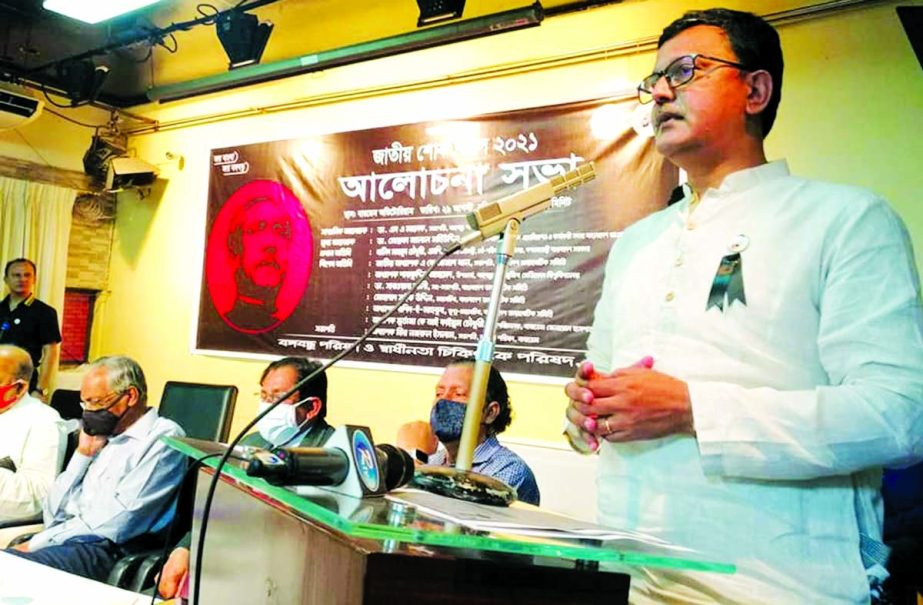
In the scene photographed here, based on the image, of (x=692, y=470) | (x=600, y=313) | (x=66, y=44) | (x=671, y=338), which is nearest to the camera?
(x=692, y=470)

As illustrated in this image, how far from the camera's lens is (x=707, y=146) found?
1.14 m

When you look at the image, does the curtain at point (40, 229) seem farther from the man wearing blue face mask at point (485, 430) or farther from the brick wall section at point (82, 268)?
the man wearing blue face mask at point (485, 430)

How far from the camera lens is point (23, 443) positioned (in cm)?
307

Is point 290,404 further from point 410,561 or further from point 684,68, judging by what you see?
point 410,561

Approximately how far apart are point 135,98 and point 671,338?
6.56 metres

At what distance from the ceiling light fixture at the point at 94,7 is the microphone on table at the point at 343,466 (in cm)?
439

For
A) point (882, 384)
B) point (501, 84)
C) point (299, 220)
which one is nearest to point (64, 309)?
point (299, 220)

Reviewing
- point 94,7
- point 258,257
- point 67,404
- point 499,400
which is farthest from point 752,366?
point 67,404

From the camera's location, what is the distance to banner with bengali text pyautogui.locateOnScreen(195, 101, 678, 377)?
380 centimetres

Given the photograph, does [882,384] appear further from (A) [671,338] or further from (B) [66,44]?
(B) [66,44]

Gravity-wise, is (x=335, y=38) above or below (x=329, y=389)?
above

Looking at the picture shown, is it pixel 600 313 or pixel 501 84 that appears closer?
pixel 600 313

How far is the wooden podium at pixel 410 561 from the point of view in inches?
21.4

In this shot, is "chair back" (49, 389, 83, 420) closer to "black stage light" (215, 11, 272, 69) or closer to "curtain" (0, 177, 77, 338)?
"curtain" (0, 177, 77, 338)
